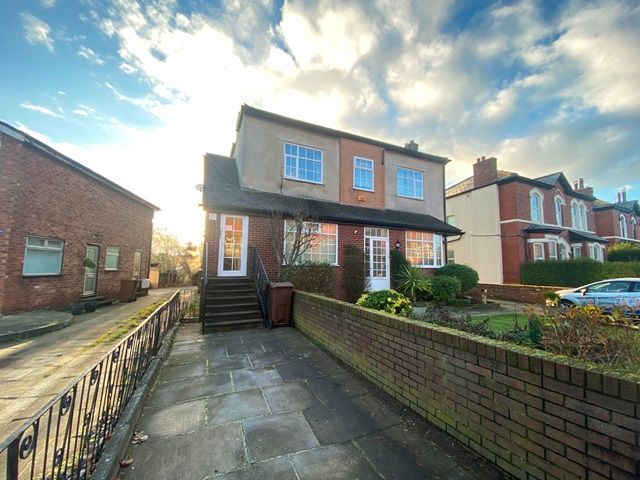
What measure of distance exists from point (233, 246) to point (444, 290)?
898cm

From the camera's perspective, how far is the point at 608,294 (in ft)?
28.9

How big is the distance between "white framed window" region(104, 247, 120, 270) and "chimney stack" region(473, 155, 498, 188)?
83.8 feet

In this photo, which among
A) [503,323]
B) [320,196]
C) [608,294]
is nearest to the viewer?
[503,323]

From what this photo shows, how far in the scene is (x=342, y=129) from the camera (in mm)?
13711

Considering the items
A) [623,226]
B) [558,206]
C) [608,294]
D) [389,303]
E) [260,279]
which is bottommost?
[608,294]

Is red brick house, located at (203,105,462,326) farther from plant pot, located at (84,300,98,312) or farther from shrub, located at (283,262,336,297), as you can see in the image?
plant pot, located at (84,300,98,312)

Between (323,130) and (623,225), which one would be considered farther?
(623,225)

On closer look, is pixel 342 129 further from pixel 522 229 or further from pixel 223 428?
pixel 522 229

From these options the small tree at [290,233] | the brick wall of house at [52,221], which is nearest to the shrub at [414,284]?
the small tree at [290,233]

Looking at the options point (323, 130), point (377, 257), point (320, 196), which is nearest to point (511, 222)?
point (377, 257)

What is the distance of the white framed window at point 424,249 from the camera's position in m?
13.3

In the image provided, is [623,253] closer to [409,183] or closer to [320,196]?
[409,183]

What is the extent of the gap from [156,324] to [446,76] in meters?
10.2

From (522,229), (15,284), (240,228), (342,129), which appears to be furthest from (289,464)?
(522,229)
